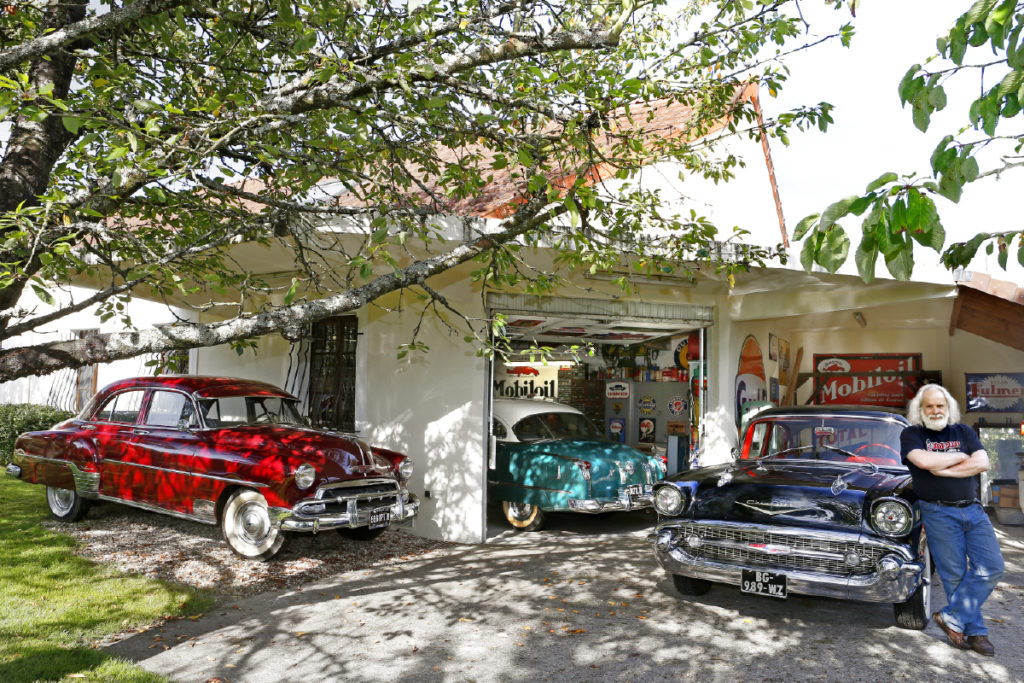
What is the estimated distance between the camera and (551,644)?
5.05 metres

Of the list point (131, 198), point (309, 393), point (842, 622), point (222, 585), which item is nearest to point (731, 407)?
point (842, 622)

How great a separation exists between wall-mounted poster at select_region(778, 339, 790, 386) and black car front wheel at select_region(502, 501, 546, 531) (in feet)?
20.3

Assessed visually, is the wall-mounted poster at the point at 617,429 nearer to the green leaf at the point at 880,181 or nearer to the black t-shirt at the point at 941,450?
the black t-shirt at the point at 941,450

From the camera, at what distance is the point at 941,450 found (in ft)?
15.9

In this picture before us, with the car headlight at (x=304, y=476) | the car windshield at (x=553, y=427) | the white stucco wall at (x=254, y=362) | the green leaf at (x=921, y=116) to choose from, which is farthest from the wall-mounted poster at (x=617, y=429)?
the green leaf at (x=921, y=116)

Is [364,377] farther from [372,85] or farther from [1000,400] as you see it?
[1000,400]

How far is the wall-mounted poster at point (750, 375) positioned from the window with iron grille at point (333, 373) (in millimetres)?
5815

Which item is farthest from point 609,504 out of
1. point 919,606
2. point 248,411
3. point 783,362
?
point 783,362

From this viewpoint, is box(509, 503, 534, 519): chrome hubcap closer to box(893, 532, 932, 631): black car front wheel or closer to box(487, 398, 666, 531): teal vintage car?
box(487, 398, 666, 531): teal vintage car

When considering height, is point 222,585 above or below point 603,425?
below

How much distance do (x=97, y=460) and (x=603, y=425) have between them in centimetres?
923

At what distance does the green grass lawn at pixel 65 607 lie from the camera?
4.34 m

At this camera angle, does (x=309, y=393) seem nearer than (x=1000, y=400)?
Yes

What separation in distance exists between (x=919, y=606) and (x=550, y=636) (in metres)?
2.72
